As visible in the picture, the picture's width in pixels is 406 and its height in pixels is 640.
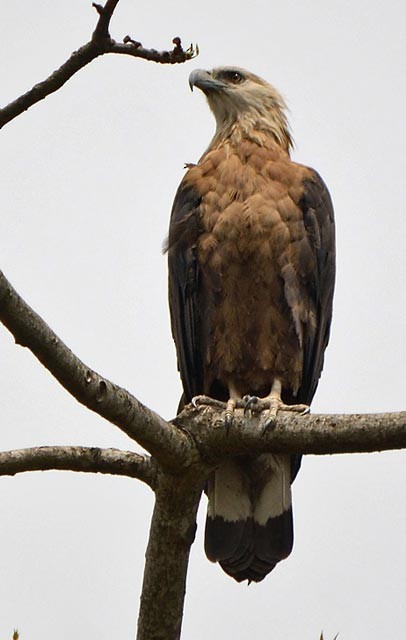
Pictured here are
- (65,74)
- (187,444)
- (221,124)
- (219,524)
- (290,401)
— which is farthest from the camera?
(221,124)

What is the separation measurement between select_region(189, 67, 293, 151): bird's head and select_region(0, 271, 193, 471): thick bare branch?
9.76 feet

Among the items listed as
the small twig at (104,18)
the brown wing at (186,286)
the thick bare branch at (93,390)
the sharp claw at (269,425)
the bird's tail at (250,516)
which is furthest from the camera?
the brown wing at (186,286)

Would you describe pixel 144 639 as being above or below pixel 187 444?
below

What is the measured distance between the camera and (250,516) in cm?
600

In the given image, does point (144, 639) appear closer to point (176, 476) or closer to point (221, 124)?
point (176, 476)

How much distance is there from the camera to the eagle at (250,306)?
595cm

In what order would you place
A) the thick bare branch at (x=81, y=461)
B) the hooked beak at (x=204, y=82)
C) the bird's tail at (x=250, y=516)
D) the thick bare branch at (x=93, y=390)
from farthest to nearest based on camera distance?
the hooked beak at (x=204, y=82)
the bird's tail at (x=250, y=516)
the thick bare branch at (x=81, y=461)
the thick bare branch at (x=93, y=390)

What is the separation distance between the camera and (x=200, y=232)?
613 centimetres

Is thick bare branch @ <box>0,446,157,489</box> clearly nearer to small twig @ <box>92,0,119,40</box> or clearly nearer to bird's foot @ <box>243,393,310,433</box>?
bird's foot @ <box>243,393,310,433</box>

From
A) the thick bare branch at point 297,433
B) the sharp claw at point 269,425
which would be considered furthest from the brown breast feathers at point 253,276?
the sharp claw at point 269,425

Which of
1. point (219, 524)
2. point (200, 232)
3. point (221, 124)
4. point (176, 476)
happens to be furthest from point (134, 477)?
point (221, 124)

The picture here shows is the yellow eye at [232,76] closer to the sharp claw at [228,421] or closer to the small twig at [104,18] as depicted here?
the sharp claw at [228,421]

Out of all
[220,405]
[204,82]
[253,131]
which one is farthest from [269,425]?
[204,82]

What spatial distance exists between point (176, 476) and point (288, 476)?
1.84m
